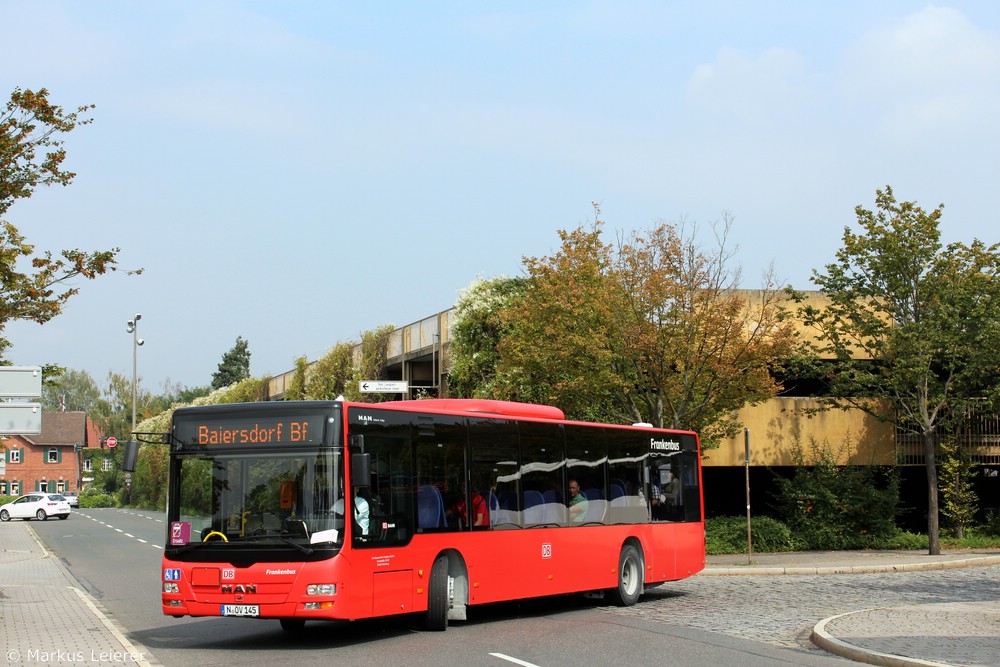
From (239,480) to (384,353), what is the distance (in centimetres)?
3120

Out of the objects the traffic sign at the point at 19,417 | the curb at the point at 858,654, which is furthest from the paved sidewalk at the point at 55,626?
the curb at the point at 858,654

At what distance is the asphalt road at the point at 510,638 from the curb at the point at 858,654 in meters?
0.16

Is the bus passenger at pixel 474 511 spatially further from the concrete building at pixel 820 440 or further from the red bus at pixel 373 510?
the concrete building at pixel 820 440

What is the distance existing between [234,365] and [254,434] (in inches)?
4706

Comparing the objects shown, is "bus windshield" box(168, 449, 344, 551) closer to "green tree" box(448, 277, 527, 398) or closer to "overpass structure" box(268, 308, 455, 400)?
"green tree" box(448, 277, 527, 398)

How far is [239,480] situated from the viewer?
13.2 metres

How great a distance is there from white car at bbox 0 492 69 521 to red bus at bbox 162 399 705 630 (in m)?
52.8

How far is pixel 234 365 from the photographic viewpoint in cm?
12962

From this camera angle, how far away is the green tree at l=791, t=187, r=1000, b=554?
2838 centimetres

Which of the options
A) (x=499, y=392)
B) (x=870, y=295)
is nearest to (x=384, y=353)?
(x=499, y=392)

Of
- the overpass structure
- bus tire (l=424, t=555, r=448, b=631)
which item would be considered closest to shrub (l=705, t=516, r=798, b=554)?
the overpass structure

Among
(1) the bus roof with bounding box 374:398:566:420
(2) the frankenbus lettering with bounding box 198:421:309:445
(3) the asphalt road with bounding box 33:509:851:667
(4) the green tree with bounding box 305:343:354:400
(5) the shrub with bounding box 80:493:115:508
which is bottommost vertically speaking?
(5) the shrub with bounding box 80:493:115:508

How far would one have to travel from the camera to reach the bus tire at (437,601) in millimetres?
14258

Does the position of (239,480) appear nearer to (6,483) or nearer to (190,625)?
(190,625)
